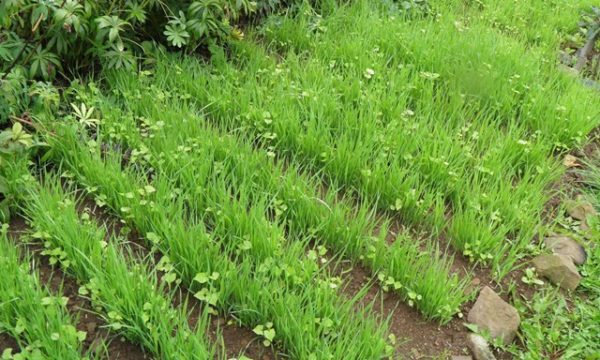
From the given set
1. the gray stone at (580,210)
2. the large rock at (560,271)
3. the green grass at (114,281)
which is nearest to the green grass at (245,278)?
the green grass at (114,281)

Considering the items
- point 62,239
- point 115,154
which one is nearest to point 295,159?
point 115,154

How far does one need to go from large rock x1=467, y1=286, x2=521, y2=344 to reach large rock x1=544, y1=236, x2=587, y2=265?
1.59ft

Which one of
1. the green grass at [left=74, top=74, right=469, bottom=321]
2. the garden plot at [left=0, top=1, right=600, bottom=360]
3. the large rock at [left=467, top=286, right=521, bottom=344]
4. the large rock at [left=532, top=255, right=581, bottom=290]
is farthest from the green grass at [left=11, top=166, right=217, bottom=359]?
the large rock at [left=532, top=255, right=581, bottom=290]

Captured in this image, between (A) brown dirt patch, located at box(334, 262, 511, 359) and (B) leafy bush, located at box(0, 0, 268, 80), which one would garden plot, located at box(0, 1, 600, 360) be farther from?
(B) leafy bush, located at box(0, 0, 268, 80)

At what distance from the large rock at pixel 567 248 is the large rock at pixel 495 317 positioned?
1.59ft

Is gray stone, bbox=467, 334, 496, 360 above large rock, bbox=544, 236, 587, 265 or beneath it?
beneath

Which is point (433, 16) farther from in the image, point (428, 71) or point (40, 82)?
point (40, 82)

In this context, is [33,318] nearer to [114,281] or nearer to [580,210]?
[114,281]

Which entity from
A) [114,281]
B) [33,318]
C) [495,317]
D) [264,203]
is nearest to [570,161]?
[495,317]

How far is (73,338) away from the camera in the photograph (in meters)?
1.99

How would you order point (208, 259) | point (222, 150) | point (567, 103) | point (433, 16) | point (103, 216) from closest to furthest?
point (208, 259) < point (103, 216) < point (222, 150) < point (567, 103) < point (433, 16)

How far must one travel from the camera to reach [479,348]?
2.33 metres

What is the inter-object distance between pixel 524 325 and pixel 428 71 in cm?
180

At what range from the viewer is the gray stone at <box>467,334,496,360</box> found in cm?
232
